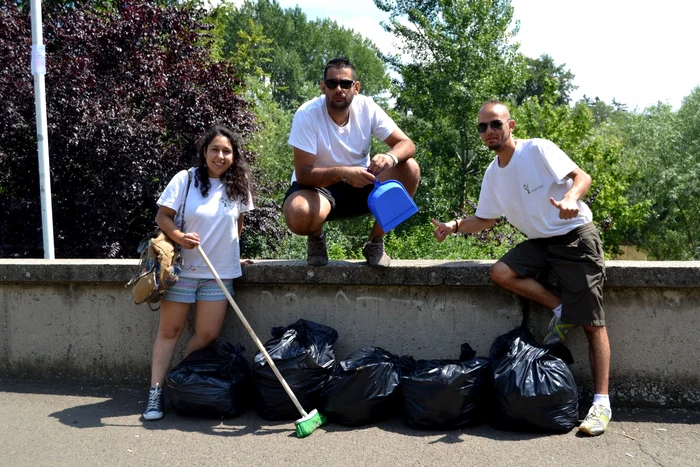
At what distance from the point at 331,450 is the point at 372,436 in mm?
301

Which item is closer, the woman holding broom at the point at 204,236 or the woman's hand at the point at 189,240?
the woman's hand at the point at 189,240

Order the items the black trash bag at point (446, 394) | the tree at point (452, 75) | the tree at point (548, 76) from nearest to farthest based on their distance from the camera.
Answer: the black trash bag at point (446, 394) < the tree at point (452, 75) < the tree at point (548, 76)

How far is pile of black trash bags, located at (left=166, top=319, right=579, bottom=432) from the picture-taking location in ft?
12.6

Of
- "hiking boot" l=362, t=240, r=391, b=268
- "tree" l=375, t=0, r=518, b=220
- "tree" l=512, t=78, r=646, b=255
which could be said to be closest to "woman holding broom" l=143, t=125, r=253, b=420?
"hiking boot" l=362, t=240, r=391, b=268

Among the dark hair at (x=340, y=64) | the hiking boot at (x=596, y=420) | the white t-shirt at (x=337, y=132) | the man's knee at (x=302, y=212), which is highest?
the dark hair at (x=340, y=64)

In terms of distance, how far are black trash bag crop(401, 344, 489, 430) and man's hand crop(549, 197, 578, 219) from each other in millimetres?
995

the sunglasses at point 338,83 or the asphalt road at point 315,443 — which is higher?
the sunglasses at point 338,83

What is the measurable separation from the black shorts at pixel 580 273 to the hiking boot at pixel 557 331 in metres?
0.12

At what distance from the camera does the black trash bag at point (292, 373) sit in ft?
13.8

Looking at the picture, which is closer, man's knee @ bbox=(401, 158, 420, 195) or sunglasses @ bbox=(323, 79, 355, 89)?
sunglasses @ bbox=(323, 79, 355, 89)

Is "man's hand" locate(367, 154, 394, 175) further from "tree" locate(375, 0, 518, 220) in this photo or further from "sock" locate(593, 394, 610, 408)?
"tree" locate(375, 0, 518, 220)

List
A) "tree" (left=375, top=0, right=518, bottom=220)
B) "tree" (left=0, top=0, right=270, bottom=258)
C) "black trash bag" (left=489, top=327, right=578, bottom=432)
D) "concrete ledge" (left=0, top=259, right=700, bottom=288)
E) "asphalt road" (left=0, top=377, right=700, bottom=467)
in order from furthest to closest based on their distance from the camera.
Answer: "tree" (left=375, top=0, right=518, bottom=220) → "tree" (left=0, top=0, right=270, bottom=258) → "concrete ledge" (left=0, top=259, right=700, bottom=288) → "black trash bag" (left=489, top=327, right=578, bottom=432) → "asphalt road" (left=0, top=377, right=700, bottom=467)

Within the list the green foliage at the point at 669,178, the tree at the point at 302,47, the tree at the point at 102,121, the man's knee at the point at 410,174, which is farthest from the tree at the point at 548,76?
the man's knee at the point at 410,174

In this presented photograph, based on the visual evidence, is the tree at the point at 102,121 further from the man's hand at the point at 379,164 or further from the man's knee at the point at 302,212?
the man's hand at the point at 379,164
